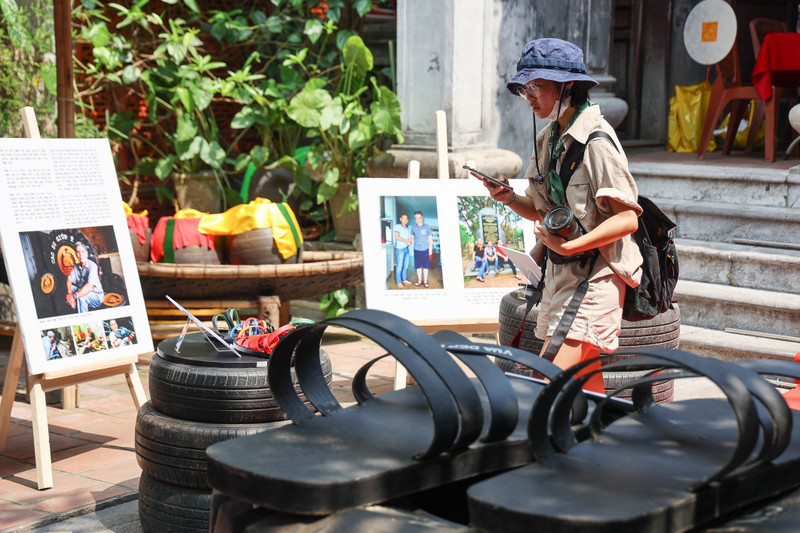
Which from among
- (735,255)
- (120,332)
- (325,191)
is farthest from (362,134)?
(120,332)

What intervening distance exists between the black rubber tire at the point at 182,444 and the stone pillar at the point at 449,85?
14.9 ft

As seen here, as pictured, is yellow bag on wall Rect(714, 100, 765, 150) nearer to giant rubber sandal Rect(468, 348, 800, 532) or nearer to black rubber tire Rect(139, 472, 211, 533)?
black rubber tire Rect(139, 472, 211, 533)

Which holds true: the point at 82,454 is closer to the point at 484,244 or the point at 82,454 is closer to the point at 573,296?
the point at 484,244

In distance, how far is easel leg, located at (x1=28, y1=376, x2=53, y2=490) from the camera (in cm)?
433

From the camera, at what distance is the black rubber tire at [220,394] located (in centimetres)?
343

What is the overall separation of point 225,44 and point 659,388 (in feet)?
27.3

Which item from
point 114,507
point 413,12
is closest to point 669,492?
point 114,507

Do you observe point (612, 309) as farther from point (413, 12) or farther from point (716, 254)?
point (413, 12)

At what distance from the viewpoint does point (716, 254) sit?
702cm

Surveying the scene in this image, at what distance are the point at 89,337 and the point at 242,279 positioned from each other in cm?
225

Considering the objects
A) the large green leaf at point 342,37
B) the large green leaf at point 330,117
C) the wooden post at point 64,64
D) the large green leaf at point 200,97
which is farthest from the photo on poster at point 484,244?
the large green leaf at point 200,97

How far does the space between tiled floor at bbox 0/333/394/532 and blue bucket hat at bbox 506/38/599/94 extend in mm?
2423

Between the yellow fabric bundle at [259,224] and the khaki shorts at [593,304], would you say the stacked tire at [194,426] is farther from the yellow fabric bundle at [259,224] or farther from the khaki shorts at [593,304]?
the yellow fabric bundle at [259,224]

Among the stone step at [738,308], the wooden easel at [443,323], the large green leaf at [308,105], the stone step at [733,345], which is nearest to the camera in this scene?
the wooden easel at [443,323]
